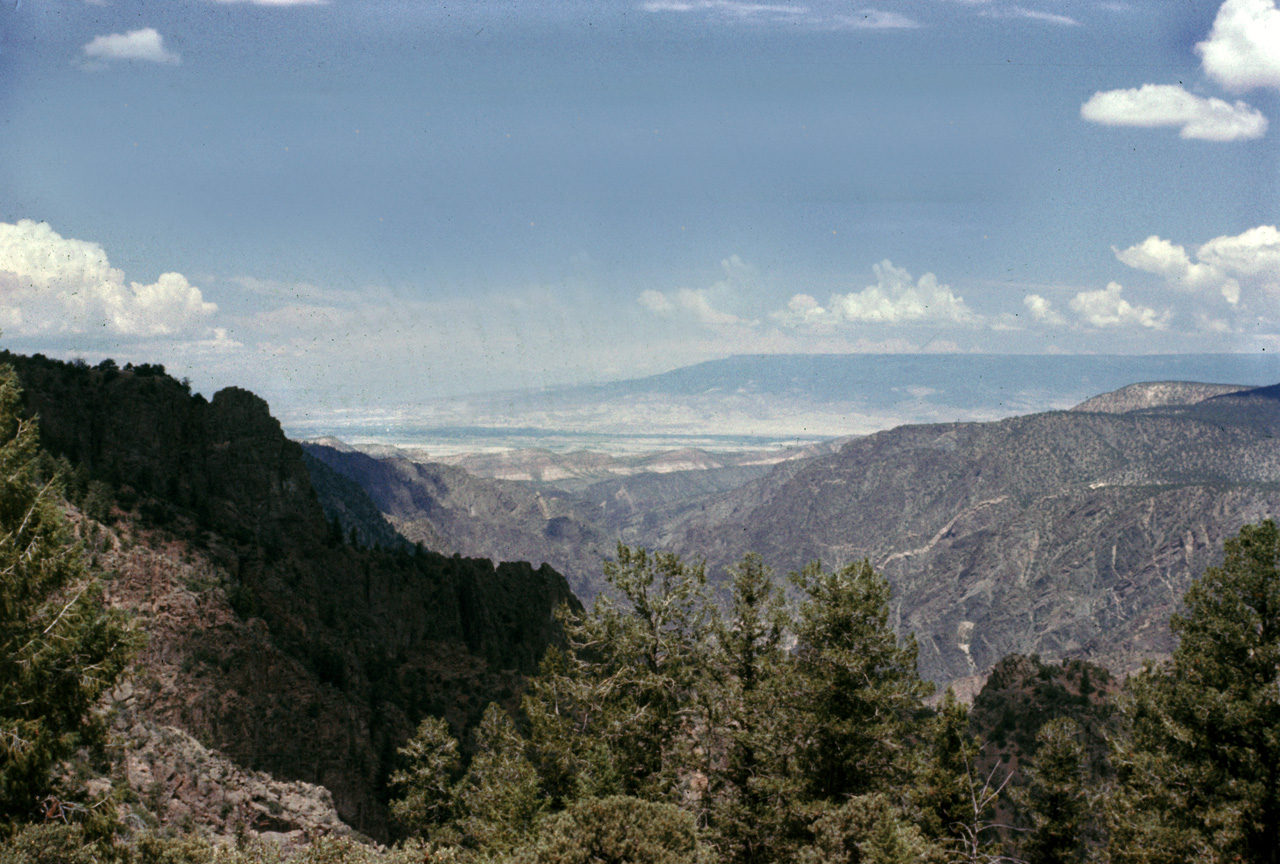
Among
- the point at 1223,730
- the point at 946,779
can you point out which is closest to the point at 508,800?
the point at 946,779

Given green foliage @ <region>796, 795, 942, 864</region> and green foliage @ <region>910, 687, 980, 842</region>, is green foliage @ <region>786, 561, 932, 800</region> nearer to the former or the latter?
green foliage @ <region>796, 795, 942, 864</region>

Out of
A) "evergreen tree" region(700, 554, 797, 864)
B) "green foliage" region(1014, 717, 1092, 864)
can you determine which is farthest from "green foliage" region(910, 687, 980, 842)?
"evergreen tree" region(700, 554, 797, 864)

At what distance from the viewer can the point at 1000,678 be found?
122m

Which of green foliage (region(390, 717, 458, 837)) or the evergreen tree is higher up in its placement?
the evergreen tree

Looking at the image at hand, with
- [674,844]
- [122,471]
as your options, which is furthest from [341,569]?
[674,844]

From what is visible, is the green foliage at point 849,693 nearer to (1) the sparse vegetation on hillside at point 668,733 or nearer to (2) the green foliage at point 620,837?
(1) the sparse vegetation on hillside at point 668,733

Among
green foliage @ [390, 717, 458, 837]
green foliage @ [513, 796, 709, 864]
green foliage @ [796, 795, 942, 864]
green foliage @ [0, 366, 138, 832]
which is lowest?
green foliage @ [390, 717, 458, 837]

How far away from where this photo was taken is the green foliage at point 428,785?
163 ft

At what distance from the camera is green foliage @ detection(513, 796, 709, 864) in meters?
22.3

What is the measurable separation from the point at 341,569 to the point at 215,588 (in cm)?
2546

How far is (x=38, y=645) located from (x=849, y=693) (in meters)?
24.4

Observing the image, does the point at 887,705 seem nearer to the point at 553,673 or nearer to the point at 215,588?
the point at 553,673

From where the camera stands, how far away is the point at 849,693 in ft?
100

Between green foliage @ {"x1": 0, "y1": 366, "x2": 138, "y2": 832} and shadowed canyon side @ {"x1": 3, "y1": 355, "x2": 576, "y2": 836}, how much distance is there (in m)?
18.2
